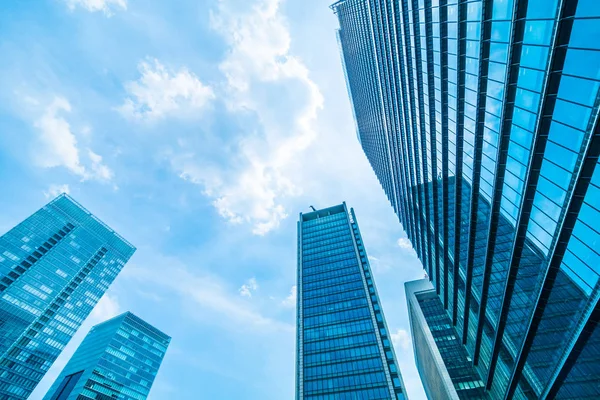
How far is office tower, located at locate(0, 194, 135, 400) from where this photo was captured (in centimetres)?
11594

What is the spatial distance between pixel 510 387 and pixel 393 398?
98.6 ft

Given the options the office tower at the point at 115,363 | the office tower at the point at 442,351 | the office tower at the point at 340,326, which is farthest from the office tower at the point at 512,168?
the office tower at the point at 115,363

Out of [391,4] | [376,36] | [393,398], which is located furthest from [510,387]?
[376,36]

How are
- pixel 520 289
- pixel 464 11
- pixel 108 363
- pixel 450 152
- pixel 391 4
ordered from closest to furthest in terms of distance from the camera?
1. pixel 464 11
2. pixel 520 289
3. pixel 450 152
4. pixel 391 4
5. pixel 108 363

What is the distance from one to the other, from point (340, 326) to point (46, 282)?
129593mm

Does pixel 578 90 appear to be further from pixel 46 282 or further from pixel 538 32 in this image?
pixel 46 282

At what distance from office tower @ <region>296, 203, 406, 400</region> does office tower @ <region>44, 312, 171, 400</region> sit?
291 ft

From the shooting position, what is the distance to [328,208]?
5433 inches

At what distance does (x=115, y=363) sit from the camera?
129 meters

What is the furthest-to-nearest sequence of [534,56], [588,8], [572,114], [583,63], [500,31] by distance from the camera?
[500,31]
[534,56]
[572,114]
[583,63]
[588,8]

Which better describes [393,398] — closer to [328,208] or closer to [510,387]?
[510,387]

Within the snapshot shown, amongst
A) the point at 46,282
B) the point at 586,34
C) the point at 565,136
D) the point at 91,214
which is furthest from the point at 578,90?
the point at 91,214

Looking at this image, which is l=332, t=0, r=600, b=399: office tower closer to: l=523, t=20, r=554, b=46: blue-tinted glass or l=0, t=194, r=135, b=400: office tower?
l=523, t=20, r=554, b=46: blue-tinted glass

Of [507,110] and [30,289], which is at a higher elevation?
[30,289]
